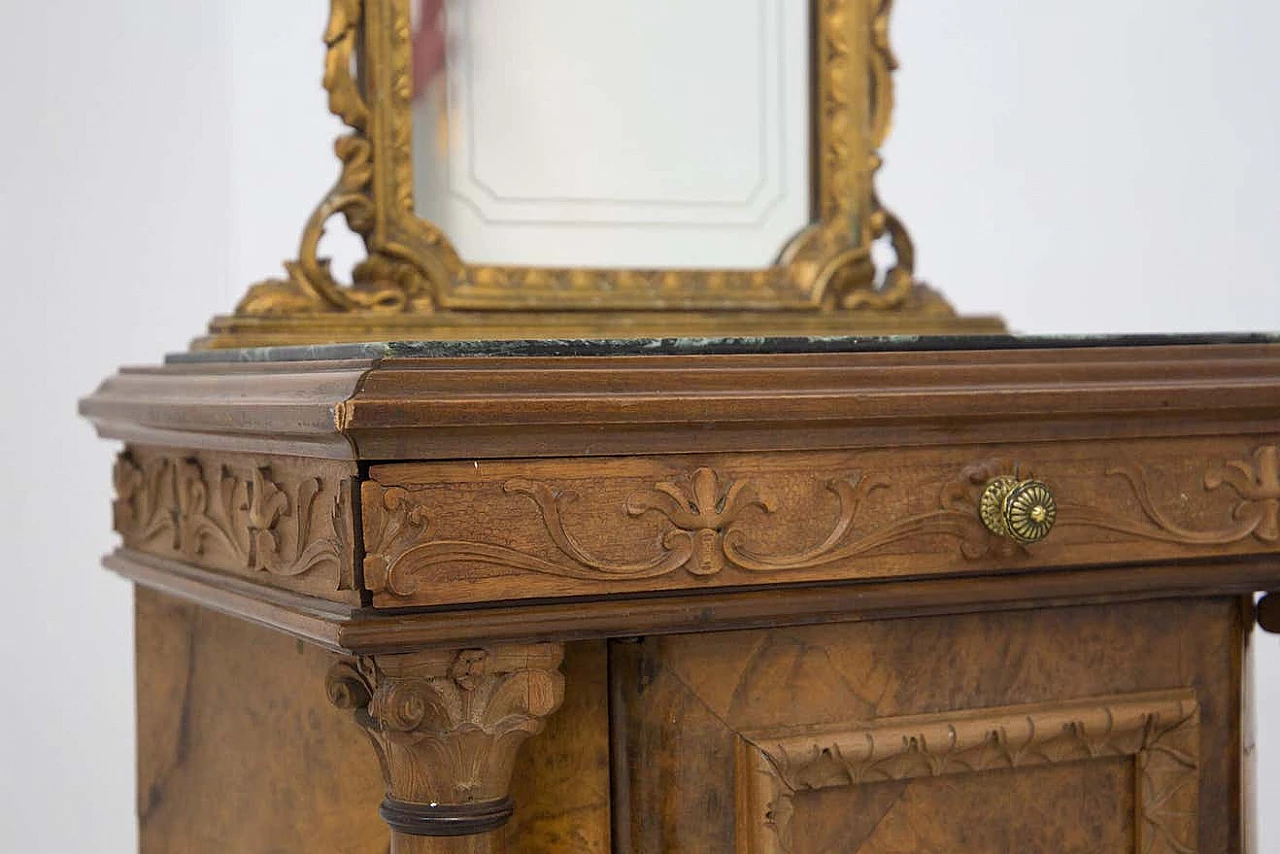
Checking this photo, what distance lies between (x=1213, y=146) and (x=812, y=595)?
1243 millimetres

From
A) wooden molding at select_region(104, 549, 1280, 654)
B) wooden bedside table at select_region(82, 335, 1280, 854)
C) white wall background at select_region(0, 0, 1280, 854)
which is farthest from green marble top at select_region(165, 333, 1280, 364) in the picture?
white wall background at select_region(0, 0, 1280, 854)

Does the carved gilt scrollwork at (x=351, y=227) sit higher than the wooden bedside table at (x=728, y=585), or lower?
higher

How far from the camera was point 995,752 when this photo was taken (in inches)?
41.0

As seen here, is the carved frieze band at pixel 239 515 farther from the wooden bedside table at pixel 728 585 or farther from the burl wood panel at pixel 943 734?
the burl wood panel at pixel 943 734

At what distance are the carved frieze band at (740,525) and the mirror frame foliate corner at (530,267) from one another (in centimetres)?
40

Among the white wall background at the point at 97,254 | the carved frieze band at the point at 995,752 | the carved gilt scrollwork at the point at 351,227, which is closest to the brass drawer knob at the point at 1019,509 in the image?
the carved frieze band at the point at 995,752

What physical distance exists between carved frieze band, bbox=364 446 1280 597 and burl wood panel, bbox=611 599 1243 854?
54 millimetres

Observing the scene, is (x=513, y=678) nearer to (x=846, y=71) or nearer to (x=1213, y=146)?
(x=846, y=71)

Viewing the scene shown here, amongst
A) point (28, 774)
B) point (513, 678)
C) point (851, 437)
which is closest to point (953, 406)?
point (851, 437)

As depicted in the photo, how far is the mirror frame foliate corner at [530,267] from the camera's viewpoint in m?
1.28

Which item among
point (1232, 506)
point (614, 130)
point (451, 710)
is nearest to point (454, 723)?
point (451, 710)

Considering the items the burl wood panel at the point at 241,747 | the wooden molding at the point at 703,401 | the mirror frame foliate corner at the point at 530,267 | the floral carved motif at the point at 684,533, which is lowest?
the burl wood panel at the point at 241,747

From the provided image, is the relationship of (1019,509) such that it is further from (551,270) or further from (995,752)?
(551,270)

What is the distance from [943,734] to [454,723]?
29 cm
